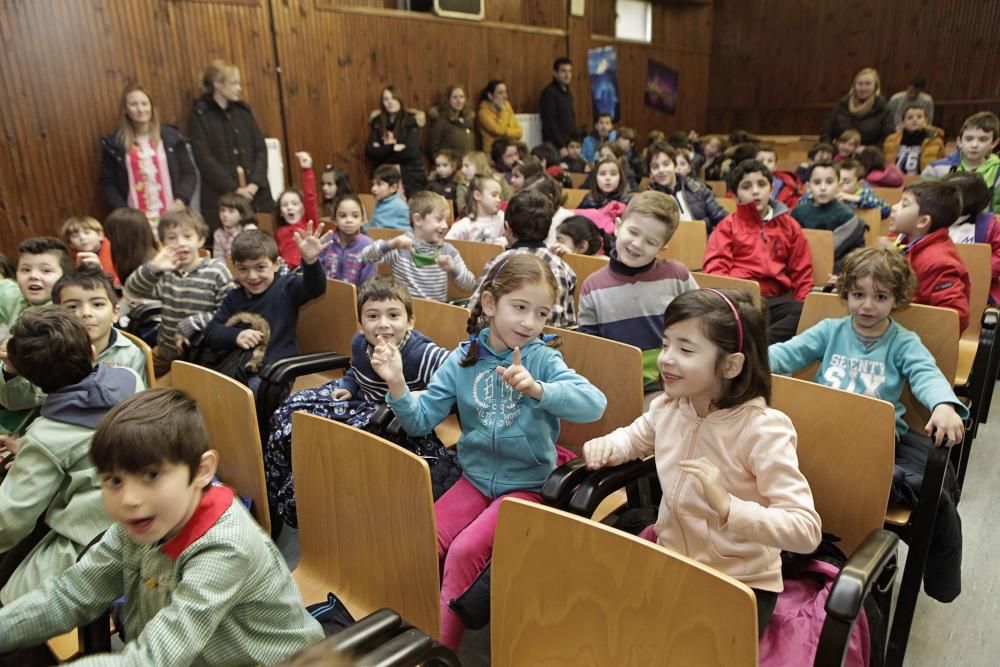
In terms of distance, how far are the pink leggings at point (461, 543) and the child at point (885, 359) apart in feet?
3.19

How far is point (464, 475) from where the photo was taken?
72.4 inches

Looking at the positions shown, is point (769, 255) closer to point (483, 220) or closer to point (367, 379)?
point (483, 220)

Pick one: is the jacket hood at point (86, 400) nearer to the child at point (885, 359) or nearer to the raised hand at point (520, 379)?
the raised hand at point (520, 379)

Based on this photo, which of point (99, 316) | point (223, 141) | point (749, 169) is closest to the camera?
point (99, 316)

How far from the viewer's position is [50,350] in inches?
62.6

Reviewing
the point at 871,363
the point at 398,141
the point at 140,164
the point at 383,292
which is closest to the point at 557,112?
the point at 398,141

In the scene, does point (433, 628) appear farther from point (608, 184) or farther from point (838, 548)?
point (608, 184)

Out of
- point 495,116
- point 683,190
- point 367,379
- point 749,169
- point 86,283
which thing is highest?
point 495,116

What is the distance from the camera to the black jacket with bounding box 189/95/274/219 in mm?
5238

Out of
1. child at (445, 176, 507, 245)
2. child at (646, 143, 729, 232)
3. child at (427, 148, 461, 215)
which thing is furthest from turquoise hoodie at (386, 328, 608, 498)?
child at (427, 148, 461, 215)

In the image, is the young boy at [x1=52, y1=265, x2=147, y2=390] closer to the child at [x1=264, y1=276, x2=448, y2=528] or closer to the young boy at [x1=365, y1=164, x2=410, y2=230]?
the child at [x1=264, y1=276, x2=448, y2=528]

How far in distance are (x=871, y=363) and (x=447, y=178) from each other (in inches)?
174

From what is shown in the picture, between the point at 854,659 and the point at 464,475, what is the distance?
967 millimetres

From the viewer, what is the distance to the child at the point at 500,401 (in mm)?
A: 1684
